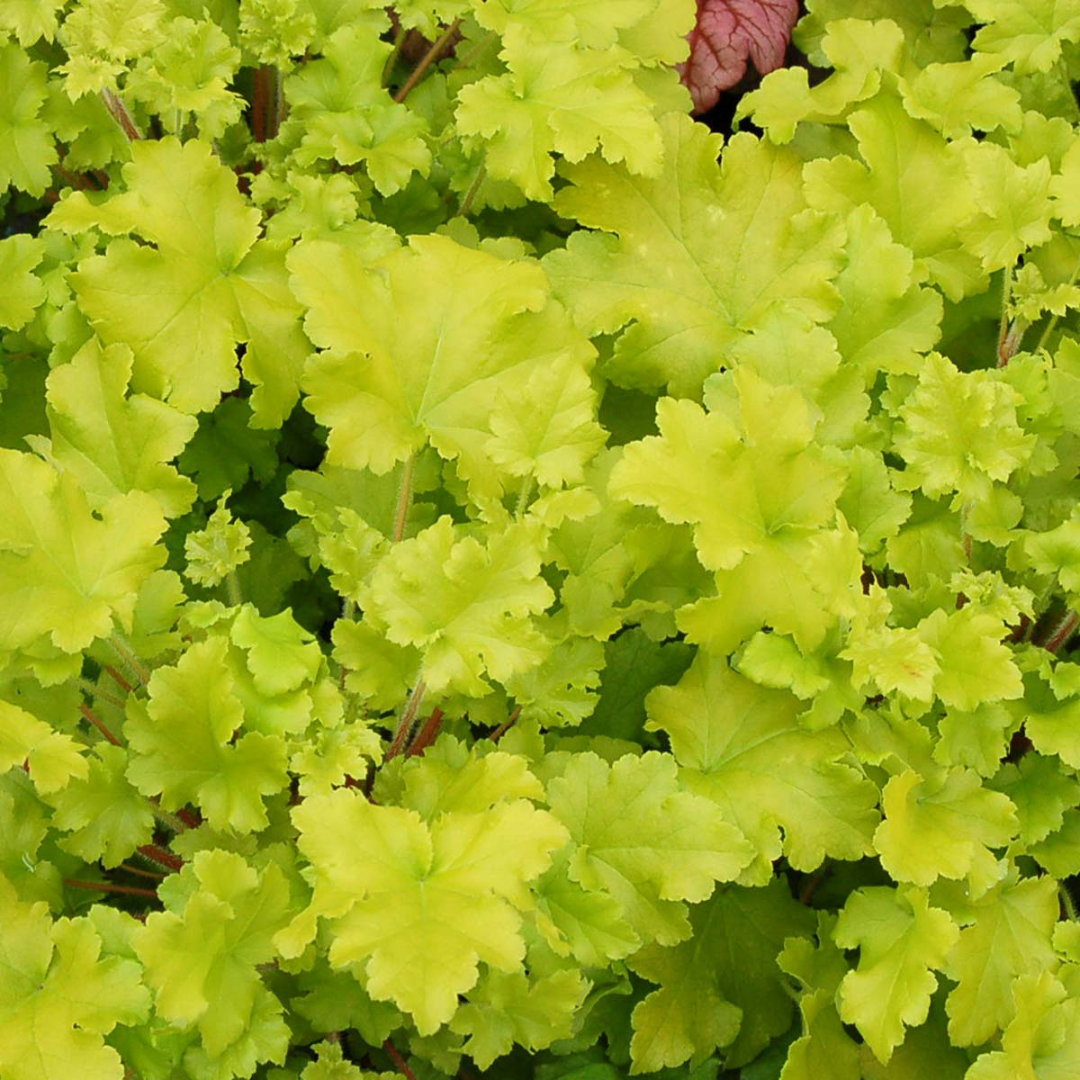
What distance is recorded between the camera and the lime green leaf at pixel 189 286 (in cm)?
222

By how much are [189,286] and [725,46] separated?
1361 mm

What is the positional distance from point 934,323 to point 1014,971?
45.2 inches

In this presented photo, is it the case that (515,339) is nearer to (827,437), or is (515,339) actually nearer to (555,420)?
(555,420)

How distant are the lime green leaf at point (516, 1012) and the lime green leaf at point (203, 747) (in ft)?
1.42

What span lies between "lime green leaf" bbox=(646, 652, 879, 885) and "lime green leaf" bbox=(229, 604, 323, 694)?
57cm

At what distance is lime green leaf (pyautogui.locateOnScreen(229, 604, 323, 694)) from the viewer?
189 cm

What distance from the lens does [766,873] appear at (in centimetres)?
196

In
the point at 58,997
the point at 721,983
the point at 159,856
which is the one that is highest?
the point at 58,997

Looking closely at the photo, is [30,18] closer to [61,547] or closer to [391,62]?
[391,62]

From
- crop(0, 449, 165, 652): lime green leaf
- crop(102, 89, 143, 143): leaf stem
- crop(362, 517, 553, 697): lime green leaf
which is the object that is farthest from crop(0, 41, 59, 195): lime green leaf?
crop(362, 517, 553, 697): lime green leaf

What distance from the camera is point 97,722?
2.10 metres

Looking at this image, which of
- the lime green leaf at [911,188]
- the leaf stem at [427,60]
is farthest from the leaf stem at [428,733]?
the leaf stem at [427,60]

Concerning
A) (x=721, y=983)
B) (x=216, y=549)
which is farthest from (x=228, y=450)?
(x=721, y=983)

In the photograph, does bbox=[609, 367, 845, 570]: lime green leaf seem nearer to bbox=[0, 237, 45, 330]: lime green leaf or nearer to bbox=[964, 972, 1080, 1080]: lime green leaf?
bbox=[964, 972, 1080, 1080]: lime green leaf
